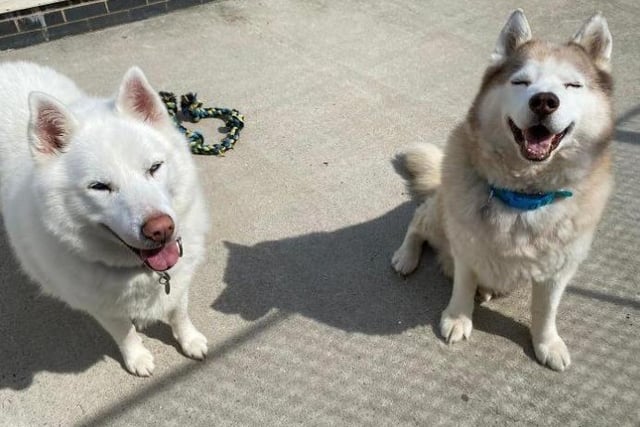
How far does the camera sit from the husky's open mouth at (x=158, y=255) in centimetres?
177

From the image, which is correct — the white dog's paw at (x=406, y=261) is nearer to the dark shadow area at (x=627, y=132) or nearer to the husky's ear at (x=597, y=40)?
the husky's ear at (x=597, y=40)

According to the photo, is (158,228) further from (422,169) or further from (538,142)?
(422,169)

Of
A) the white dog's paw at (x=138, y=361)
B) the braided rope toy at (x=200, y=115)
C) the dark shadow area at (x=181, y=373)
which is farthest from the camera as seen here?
the braided rope toy at (x=200, y=115)

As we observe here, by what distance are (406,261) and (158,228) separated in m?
1.51

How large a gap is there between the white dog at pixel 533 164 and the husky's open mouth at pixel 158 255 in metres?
1.15

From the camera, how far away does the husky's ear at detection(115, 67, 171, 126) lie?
181 cm

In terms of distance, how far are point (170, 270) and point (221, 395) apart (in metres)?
0.64

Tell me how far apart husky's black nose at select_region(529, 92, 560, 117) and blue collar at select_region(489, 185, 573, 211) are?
0.35 meters

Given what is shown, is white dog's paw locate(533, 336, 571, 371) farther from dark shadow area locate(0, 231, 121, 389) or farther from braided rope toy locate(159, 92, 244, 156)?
braided rope toy locate(159, 92, 244, 156)

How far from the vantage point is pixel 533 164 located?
189 centimetres

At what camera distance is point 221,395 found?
7.41 feet

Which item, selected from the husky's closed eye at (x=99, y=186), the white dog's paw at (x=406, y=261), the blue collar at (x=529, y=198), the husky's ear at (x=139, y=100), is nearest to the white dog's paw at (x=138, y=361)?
the husky's closed eye at (x=99, y=186)

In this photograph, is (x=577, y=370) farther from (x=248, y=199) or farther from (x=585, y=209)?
(x=248, y=199)

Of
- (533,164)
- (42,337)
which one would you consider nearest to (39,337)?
(42,337)
